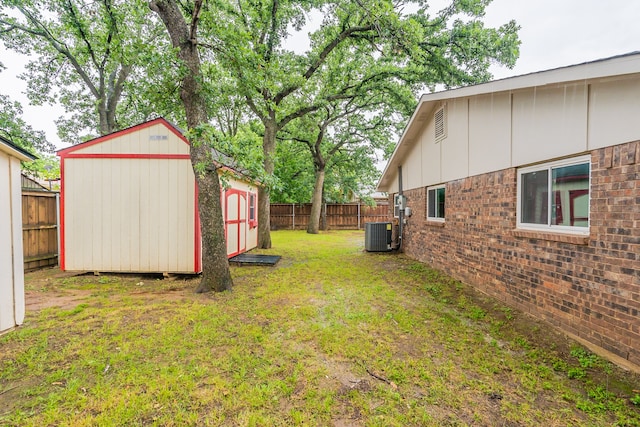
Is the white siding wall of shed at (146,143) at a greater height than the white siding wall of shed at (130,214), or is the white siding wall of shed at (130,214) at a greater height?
the white siding wall of shed at (146,143)

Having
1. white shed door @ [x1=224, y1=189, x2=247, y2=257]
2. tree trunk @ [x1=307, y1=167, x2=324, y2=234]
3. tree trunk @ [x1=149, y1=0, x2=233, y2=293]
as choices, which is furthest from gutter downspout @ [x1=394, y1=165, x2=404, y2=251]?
tree trunk @ [x1=307, y1=167, x2=324, y2=234]

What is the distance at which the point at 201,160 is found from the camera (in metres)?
5.27

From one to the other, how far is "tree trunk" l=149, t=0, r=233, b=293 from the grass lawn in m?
0.56

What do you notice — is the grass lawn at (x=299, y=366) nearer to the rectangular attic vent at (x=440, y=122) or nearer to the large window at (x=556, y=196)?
the large window at (x=556, y=196)

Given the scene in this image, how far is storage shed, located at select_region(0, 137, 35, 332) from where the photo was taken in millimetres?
3559

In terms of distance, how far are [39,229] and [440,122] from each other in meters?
10.7

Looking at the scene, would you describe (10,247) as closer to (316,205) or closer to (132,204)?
(132,204)

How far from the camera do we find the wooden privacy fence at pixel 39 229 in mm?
7109

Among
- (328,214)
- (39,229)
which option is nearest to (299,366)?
(39,229)

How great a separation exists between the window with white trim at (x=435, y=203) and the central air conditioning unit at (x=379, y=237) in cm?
259

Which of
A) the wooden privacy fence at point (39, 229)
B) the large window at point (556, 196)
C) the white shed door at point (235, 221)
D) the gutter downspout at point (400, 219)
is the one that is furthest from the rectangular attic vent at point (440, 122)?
the wooden privacy fence at point (39, 229)

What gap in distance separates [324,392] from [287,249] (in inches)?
356

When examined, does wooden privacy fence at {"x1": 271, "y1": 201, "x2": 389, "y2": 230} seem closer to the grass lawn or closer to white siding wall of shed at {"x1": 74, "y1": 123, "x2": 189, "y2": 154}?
white siding wall of shed at {"x1": 74, "y1": 123, "x2": 189, "y2": 154}

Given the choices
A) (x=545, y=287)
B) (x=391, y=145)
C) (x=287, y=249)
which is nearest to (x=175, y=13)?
(x=545, y=287)
